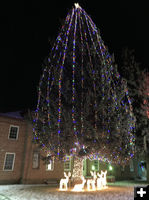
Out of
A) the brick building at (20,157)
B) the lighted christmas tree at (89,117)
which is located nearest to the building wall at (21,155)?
the brick building at (20,157)

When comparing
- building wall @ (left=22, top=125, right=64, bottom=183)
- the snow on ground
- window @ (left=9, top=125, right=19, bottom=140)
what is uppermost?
window @ (left=9, top=125, right=19, bottom=140)

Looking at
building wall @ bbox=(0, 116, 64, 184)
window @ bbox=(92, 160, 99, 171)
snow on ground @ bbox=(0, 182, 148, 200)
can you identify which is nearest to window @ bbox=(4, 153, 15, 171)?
building wall @ bbox=(0, 116, 64, 184)

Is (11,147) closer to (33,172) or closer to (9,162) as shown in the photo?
(9,162)

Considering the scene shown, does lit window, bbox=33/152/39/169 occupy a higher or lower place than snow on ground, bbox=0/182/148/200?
higher

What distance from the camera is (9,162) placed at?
1866cm

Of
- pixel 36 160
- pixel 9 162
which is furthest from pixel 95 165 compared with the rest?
pixel 9 162

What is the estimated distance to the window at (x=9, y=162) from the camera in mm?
18391

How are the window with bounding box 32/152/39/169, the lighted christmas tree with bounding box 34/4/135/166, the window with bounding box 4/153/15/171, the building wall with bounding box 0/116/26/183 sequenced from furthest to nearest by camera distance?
the window with bounding box 32/152/39/169 → the window with bounding box 4/153/15/171 → the building wall with bounding box 0/116/26/183 → the lighted christmas tree with bounding box 34/4/135/166

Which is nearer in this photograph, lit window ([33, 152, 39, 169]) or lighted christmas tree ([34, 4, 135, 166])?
lighted christmas tree ([34, 4, 135, 166])

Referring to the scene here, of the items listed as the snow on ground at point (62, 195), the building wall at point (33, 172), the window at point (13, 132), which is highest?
the window at point (13, 132)

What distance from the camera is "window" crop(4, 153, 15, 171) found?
18.4 meters

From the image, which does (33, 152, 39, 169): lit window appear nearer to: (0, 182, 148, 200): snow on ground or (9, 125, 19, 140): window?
(9, 125, 19, 140): window

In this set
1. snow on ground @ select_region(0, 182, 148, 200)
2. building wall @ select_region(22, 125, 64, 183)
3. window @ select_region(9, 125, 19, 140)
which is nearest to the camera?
snow on ground @ select_region(0, 182, 148, 200)

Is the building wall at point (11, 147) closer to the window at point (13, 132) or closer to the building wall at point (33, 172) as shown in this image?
the window at point (13, 132)
